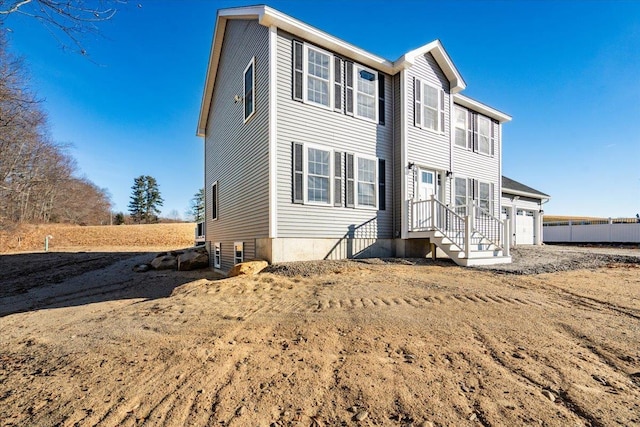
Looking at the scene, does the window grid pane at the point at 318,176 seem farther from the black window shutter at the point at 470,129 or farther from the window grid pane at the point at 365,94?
the black window shutter at the point at 470,129

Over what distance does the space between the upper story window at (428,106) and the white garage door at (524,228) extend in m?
9.72

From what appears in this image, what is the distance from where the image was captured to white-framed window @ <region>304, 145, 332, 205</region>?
852 centimetres

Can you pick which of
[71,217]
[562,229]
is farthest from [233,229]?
[71,217]

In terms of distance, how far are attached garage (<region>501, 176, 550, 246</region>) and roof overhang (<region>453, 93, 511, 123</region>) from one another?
396 cm

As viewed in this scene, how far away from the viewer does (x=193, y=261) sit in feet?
41.5

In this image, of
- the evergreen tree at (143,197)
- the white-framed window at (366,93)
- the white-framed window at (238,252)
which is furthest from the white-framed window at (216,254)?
the evergreen tree at (143,197)

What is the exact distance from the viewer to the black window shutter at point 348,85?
932 cm

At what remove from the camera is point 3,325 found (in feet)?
16.7

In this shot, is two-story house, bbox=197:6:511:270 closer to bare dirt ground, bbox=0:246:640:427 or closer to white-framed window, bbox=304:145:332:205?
white-framed window, bbox=304:145:332:205

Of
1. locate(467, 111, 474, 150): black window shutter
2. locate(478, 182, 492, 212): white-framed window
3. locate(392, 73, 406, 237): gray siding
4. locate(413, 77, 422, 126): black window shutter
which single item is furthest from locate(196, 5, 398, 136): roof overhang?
locate(478, 182, 492, 212): white-framed window

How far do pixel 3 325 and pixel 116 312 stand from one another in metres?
1.85

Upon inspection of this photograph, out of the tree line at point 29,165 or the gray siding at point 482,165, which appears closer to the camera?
the gray siding at point 482,165

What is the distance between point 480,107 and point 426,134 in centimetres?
416

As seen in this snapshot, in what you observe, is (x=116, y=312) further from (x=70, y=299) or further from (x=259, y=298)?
(x=70, y=299)
